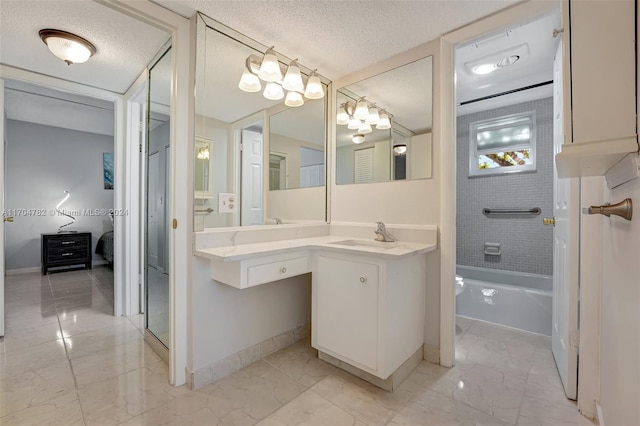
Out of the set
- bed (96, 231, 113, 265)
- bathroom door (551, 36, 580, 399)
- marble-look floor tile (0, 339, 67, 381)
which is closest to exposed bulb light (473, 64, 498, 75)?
bathroom door (551, 36, 580, 399)

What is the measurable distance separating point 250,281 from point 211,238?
1.33ft

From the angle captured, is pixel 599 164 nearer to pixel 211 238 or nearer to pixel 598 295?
pixel 598 295

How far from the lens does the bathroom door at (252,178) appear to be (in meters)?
2.05

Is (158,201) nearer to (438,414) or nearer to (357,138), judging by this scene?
(357,138)

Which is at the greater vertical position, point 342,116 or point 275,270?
point 342,116

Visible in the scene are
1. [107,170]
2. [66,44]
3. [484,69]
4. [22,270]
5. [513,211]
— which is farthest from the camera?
[107,170]

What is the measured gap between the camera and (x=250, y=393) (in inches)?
63.6

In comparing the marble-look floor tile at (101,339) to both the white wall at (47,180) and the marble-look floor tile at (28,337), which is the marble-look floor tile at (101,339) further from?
the white wall at (47,180)

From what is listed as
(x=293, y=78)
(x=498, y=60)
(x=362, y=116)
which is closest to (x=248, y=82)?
(x=293, y=78)

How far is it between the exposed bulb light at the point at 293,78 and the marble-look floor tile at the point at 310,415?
6.82 feet

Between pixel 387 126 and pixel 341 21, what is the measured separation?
Result: 2.77ft

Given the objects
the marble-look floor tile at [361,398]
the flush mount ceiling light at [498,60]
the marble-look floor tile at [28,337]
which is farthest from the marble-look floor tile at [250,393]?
the flush mount ceiling light at [498,60]

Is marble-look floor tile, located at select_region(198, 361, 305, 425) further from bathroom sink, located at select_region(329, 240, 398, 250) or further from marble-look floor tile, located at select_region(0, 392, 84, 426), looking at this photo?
bathroom sink, located at select_region(329, 240, 398, 250)

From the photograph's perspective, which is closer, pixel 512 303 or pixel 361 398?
pixel 361 398
